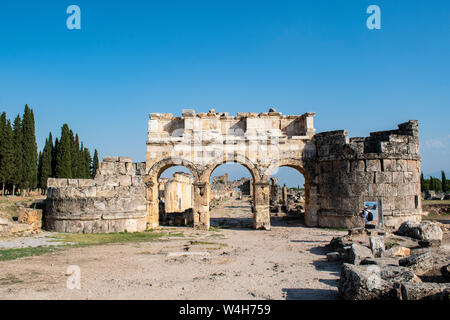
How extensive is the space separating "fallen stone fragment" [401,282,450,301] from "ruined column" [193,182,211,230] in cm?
1125

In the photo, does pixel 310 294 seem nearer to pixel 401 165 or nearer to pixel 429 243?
pixel 429 243

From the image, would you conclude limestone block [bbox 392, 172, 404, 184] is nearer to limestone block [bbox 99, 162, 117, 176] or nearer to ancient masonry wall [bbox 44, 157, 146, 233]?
ancient masonry wall [bbox 44, 157, 146, 233]

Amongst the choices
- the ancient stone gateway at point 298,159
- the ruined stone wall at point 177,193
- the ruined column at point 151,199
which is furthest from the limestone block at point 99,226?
the ruined stone wall at point 177,193

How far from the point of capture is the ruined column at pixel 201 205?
15.4 meters

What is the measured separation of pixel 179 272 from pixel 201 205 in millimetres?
8157

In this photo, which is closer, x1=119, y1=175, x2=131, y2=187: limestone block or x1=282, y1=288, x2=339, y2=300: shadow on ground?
x1=282, y1=288, x2=339, y2=300: shadow on ground

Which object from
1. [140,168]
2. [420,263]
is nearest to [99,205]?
[140,168]

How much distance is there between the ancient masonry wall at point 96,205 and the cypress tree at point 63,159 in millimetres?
23864

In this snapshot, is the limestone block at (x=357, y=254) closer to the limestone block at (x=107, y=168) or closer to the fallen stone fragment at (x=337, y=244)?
the fallen stone fragment at (x=337, y=244)

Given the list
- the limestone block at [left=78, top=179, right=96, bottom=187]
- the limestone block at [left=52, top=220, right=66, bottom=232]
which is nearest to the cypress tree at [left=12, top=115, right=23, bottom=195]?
the limestone block at [left=78, top=179, right=96, bottom=187]

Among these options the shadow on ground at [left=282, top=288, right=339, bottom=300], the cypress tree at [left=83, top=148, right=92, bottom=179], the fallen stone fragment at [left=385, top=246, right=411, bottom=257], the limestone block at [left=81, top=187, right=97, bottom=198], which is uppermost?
the cypress tree at [left=83, top=148, right=92, bottom=179]

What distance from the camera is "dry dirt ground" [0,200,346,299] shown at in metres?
5.82

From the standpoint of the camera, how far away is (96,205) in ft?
41.4
